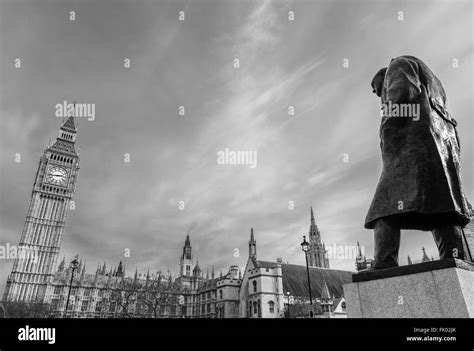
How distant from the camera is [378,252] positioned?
18.9ft

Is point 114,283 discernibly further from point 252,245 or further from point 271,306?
point 271,306

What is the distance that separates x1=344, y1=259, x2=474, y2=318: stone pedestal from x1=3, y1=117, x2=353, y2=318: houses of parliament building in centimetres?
4162

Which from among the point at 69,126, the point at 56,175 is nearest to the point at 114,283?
the point at 56,175

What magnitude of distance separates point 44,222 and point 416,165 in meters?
104

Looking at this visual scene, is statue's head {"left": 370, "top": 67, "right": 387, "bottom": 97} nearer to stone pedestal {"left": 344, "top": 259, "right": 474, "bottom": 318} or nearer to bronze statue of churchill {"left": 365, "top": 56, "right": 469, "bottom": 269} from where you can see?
bronze statue of churchill {"left": 365, "top": 56, "right": 469, "bottom": 269}

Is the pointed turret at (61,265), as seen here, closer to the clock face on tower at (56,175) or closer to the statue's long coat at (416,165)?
the clock face on tower at (56,175)

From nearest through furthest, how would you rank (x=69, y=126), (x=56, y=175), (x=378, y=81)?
(x=378, y=81) → (x=56, y=175) → (x=69, y=126)

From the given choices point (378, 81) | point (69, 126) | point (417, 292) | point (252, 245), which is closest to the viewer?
point (417, 292)

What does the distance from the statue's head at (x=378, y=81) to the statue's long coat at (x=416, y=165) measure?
851 mm

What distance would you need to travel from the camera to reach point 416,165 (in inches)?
231

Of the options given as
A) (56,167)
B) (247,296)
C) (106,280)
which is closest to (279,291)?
(247,296)

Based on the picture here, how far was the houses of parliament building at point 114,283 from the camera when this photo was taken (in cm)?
4997
